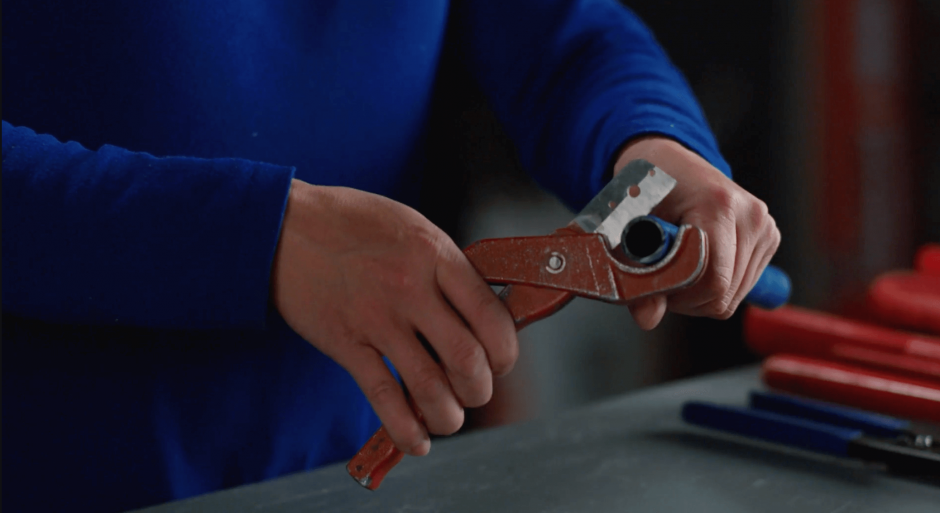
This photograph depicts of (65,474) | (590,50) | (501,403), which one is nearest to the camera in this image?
(65,474)

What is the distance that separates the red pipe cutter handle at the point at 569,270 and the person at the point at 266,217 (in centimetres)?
2

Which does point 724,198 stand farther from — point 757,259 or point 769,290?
point 769,290

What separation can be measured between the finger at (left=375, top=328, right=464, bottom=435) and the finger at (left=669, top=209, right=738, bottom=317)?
13cm

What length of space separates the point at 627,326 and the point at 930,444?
2.05 ft

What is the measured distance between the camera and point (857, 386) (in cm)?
69

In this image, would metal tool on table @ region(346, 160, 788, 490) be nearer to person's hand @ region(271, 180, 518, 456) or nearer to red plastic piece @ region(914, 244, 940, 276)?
person's hand @ region(271, 180, 518, 456)

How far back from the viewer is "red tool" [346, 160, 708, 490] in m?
0.34

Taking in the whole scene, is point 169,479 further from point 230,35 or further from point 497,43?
point 497,43

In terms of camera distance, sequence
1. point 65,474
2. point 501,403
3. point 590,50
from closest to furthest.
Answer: point 65,474 → point 590,50 → point 501,403

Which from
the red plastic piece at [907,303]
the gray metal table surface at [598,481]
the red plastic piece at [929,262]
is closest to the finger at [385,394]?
the gray metal table surface at [598,481]

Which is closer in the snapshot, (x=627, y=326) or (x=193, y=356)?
(x=193, y=356)

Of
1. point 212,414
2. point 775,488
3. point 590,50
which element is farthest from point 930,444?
point 212,414

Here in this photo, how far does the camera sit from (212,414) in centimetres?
52

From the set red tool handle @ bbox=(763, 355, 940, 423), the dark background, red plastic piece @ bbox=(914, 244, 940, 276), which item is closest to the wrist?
red tool handle @ bbox=(763, 355, 940, 423)
